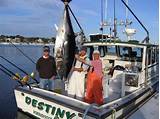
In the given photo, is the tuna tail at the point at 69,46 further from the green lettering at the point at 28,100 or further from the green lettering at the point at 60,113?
the green lettering at the point at 28,100

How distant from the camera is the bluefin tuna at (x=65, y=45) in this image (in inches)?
236

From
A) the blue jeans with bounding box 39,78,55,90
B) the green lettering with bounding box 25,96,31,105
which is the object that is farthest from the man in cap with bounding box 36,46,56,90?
the green lettering with bounding box 25,96,31,105

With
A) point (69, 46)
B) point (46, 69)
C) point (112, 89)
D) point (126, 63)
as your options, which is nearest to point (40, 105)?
Answer: point (46, 69)

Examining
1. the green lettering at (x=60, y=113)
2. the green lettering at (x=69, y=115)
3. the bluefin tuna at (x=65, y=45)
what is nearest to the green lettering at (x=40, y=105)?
the green lettering at (x=60, y=113)

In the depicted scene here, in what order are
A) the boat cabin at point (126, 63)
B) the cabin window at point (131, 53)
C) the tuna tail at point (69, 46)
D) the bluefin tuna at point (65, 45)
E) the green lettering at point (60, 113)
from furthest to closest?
the cabin window at point (131, 53) < the boat cabin at point (126, 63) < the green lettering at point (60, 113) < the tuna tail at point (69, 46) < the bluefin tuna at point (65, 45)

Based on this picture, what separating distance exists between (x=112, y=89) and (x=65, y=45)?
3047 millimetres

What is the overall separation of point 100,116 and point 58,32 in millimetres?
1805

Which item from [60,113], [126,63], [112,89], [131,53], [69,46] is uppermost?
[69,46]

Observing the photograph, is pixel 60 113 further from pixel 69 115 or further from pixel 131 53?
pixel 131 53

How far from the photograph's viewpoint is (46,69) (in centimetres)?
781

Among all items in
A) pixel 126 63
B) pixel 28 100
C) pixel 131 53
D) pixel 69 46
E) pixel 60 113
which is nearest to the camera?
pixel 69 46

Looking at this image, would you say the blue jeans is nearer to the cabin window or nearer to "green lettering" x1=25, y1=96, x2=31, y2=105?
"green lettering" x1=25, y1=96, x2=31, y2=105

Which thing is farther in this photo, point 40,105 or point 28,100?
point 28,100

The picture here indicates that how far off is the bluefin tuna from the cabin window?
11.6 ft
